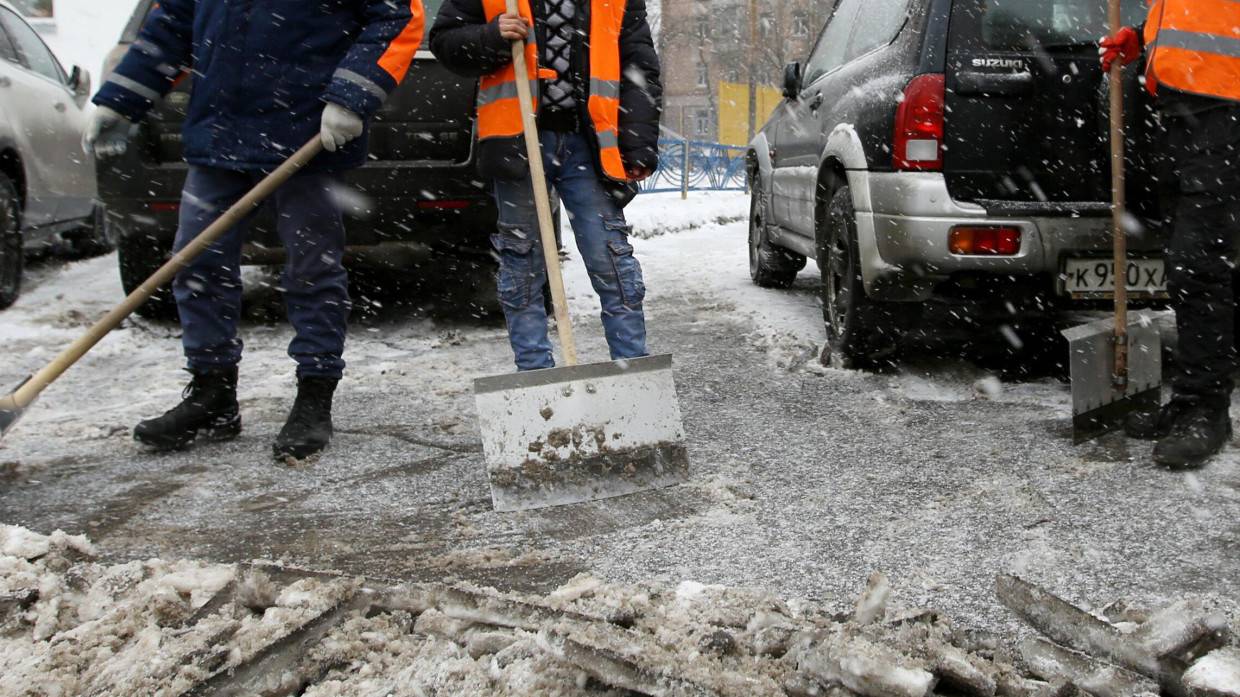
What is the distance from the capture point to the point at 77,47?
16.4 m

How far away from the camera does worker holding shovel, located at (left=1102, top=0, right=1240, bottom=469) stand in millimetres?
3285

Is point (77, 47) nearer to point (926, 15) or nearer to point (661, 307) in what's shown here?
point (661, 307)

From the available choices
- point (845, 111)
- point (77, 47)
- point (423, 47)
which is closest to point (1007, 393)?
point (845, 111)

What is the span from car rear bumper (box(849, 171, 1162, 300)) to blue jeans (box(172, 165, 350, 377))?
204 cm

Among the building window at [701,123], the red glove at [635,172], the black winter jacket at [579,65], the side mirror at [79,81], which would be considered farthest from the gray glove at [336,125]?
the building window at [701,123]

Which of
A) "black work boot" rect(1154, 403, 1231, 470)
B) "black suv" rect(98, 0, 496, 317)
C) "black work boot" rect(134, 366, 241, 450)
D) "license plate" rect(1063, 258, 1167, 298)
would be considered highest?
"black suv" rect(98, 0, 496, 317)

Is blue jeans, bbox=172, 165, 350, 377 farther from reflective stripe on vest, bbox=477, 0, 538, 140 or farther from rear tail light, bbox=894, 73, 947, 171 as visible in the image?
rear tail light, bbox=894, 73, 947, 171

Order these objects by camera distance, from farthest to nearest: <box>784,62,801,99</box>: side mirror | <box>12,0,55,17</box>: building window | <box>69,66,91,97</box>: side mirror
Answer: <box>12,0,55,17</box>: building window < <box>69,66,91,97</box>: side mirror < <box>784,62,801,99</box>: side mirror

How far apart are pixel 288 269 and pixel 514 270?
75 cm

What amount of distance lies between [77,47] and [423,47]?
13.4 meters

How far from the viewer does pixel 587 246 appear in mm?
3729

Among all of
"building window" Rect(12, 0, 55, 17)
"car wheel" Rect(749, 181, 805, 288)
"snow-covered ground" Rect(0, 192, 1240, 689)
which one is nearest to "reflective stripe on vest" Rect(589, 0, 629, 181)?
"snow-covered ground" Rect(0, 192, 1240, 689)

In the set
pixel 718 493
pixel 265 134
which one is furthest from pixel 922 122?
pixel 265 134

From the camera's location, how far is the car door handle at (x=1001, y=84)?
160 inches
